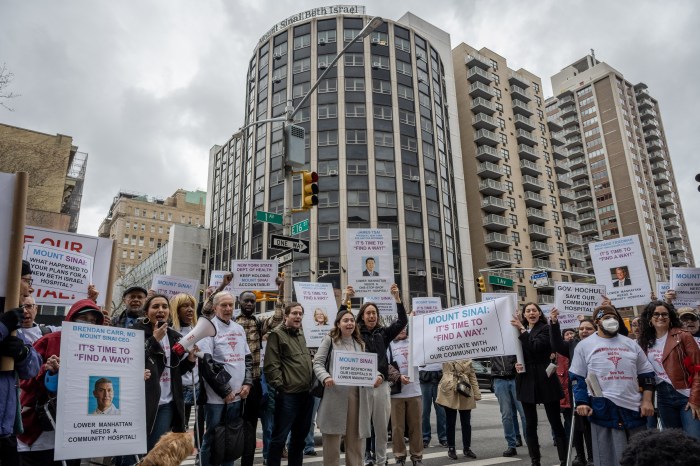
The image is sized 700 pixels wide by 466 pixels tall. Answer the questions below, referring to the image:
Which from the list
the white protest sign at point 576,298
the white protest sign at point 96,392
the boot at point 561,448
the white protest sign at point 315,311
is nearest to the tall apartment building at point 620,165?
the white protest sign at point 576,298

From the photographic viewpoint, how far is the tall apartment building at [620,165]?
90.4 meters

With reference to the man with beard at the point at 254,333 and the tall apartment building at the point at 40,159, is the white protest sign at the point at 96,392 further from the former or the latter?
the tall apartment building at the point at 40,159

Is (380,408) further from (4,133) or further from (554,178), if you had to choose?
(554,178)

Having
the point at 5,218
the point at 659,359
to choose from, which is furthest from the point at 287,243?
the point at 659,359

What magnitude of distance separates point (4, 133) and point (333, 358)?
1217 inches

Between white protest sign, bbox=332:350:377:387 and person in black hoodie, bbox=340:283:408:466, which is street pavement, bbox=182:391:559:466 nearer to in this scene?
person in black hoodie, bbox=340:283:408:466

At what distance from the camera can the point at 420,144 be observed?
175ft

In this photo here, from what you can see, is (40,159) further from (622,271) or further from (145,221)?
(145,221)

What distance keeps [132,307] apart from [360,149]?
46.7 m

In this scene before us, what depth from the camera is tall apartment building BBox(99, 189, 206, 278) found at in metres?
118

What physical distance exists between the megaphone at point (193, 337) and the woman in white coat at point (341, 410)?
1423mm

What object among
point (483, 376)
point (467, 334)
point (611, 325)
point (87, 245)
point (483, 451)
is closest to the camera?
point (611, 325)

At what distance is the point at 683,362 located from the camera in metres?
5.35

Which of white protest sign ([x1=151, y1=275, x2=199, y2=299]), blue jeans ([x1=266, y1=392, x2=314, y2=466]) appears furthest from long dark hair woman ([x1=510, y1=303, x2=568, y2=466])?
white protest sign ([x1=151, y1=275, x2=199, y2=299])
